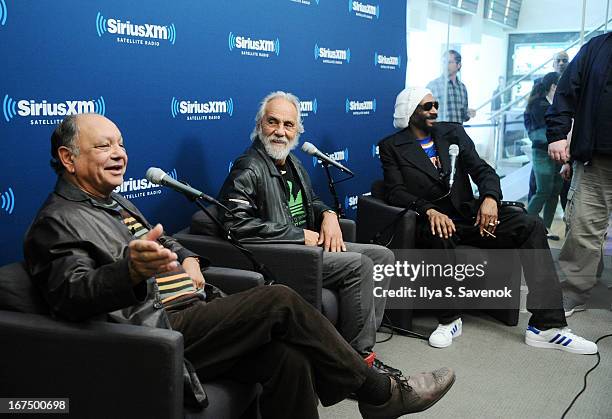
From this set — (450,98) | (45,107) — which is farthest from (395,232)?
(450,98)

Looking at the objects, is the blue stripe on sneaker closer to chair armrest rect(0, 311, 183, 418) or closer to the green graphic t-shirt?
the green graphic t-shirt

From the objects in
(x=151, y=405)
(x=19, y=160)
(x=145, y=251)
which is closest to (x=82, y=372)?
(x=151, y=405)

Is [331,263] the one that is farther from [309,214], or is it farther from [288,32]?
[288,32]

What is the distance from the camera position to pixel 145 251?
157 centimetres

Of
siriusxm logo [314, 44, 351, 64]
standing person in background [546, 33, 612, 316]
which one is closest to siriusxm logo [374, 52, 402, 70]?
siriusxm logo [314, 44, 351, 64]

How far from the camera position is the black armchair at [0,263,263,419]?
166 centimetres

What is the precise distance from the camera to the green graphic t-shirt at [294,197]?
10.5 ft

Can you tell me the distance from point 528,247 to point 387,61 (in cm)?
200

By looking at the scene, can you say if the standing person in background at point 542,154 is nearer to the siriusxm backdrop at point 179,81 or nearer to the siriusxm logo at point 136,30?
the siriusxm backdrop at point 179,81

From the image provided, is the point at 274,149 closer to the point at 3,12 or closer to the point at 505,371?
the point at 3,12

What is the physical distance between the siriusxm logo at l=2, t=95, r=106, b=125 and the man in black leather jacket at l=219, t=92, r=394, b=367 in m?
0.70

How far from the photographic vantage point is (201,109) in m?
3.17

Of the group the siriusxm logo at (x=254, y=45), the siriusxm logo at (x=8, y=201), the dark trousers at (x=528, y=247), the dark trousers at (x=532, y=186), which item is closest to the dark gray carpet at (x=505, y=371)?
the dark trousers at (x=528, y=247)

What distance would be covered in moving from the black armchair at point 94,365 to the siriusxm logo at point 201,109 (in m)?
1.43
